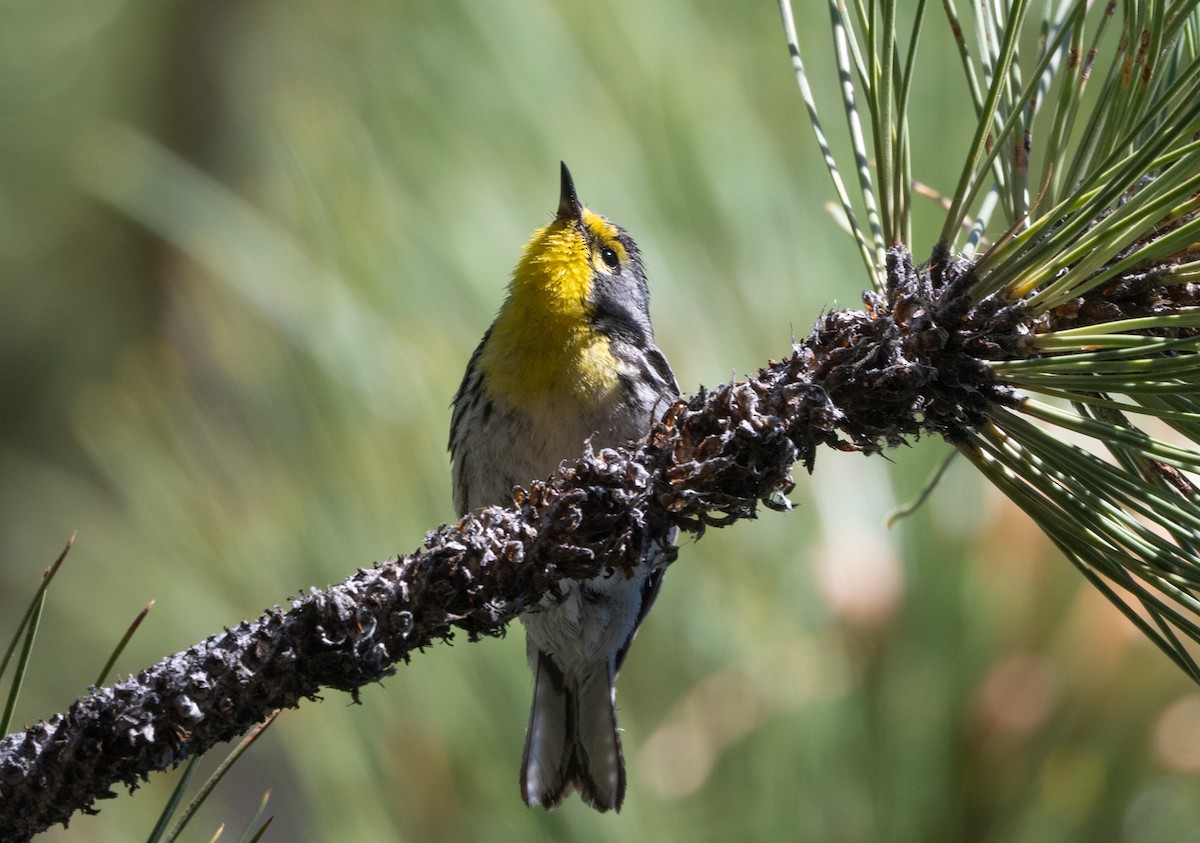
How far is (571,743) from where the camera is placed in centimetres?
225

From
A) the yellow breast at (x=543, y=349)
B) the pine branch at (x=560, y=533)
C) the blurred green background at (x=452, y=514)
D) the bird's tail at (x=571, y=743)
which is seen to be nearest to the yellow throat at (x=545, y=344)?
the yellow breast at (x=543, y=349)

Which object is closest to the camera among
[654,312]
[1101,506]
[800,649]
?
[1101,506]

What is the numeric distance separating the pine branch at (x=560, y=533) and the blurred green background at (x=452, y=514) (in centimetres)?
44

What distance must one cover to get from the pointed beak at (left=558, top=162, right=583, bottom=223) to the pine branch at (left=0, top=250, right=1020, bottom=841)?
107cm

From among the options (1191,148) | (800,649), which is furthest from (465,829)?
(1191,148)

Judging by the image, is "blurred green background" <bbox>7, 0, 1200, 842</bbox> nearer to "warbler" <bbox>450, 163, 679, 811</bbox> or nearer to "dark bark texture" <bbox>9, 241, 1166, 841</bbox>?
"warbler" <bbox>450, 163, 679, 811</bbox>

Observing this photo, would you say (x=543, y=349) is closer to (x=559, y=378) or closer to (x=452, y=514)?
(x=559, y=378)

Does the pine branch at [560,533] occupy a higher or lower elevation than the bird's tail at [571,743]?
lower

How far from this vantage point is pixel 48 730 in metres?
0.99

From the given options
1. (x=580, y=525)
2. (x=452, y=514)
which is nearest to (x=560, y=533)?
(x=580, y=525)

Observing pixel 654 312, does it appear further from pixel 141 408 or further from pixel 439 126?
pixel 141 408

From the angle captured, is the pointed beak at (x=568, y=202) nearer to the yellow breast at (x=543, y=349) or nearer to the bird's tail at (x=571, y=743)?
the yellow breast at (x=543, y=349)

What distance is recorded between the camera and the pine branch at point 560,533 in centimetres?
100

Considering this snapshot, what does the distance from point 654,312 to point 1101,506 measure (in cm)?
121
